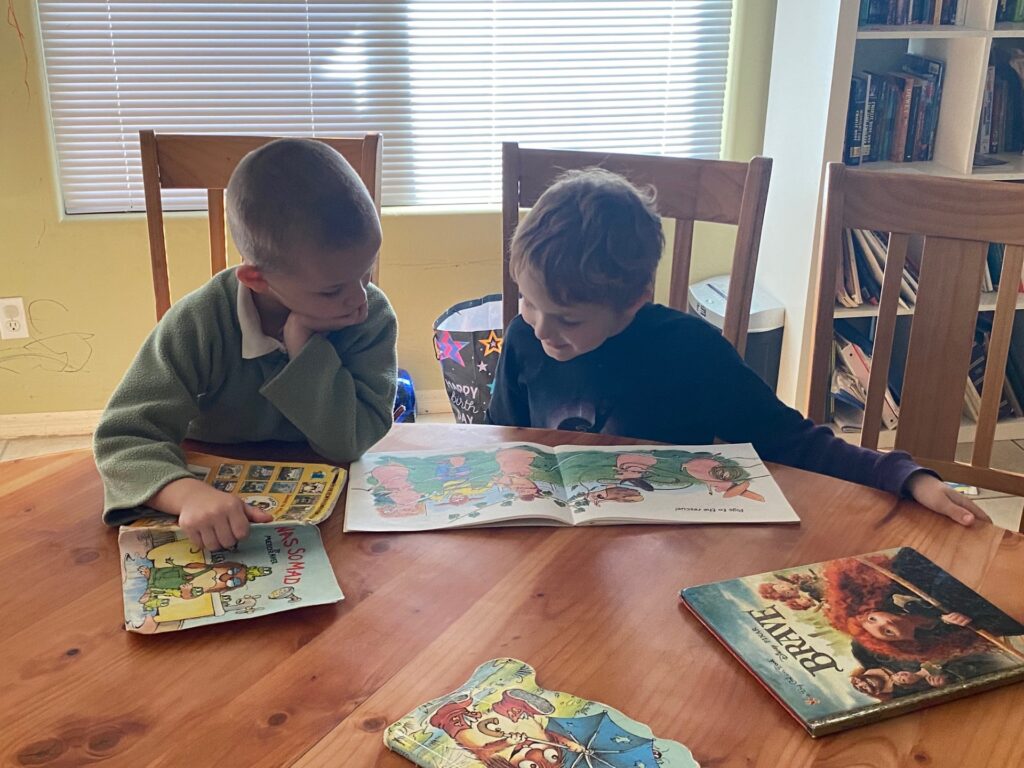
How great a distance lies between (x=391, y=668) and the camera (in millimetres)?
819

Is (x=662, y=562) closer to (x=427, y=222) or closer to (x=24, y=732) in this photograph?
(x=24, y=732)

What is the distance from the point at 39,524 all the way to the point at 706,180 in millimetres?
1027

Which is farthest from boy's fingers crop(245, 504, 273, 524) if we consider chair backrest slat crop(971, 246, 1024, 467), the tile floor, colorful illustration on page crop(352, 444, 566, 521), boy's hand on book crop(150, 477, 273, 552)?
the tile floor

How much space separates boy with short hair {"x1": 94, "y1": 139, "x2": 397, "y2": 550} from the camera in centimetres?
111

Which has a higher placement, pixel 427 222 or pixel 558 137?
pixel 558 137

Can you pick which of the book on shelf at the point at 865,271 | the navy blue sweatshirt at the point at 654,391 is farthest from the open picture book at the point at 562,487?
the book on shelf at the point at 865,271

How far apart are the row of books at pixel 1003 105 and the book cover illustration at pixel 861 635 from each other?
6.86 feet


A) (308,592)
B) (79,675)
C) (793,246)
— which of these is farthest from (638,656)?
(793,246)

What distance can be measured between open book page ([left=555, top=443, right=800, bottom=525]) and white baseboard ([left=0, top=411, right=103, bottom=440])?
2.09m

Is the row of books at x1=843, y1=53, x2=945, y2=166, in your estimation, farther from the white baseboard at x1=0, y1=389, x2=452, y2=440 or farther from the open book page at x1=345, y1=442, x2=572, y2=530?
the white baseboard at x1=0, y1=389, x2=452, y2=440

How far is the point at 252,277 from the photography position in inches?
46.9

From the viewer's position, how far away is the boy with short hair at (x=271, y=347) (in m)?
1.11

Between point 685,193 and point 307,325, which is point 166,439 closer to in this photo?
point 307,325

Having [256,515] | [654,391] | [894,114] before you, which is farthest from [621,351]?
[894,114]
